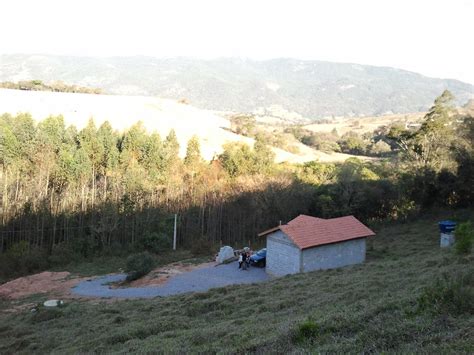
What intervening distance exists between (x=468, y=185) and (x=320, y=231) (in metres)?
12.5

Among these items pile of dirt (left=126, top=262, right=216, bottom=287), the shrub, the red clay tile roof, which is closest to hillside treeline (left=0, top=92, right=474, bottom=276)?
the shrub

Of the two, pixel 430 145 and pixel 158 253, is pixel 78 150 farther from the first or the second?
pixel 430 145

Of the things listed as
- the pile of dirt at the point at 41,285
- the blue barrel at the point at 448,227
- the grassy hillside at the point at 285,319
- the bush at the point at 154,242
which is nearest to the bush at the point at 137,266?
the pile of dirt at the point at 41,285

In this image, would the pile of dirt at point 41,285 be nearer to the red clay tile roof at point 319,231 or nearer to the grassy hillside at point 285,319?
the grassy hillside at point 285,319

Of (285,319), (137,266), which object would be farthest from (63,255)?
(285,319)

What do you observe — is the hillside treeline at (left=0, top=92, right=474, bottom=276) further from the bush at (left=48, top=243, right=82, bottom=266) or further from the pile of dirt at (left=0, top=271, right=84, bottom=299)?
the pile of dirt at (left=0, top=271, right=84, bottom=299)

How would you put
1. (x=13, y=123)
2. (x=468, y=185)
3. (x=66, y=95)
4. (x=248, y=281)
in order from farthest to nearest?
(x=66, y=95) < (x=13, y=123) < (x=468, y=185) < (x=248, y=281)

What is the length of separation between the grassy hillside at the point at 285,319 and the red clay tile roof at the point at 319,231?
10.5 ft

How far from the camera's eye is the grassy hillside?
5.88 m

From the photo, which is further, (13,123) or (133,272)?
(13,123)

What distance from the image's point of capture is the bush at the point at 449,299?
248 inches

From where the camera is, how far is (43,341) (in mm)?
10836

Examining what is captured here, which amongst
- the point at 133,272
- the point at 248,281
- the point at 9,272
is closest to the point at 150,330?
the point at 248,281

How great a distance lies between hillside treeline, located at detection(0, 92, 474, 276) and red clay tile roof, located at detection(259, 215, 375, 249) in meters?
9.05
